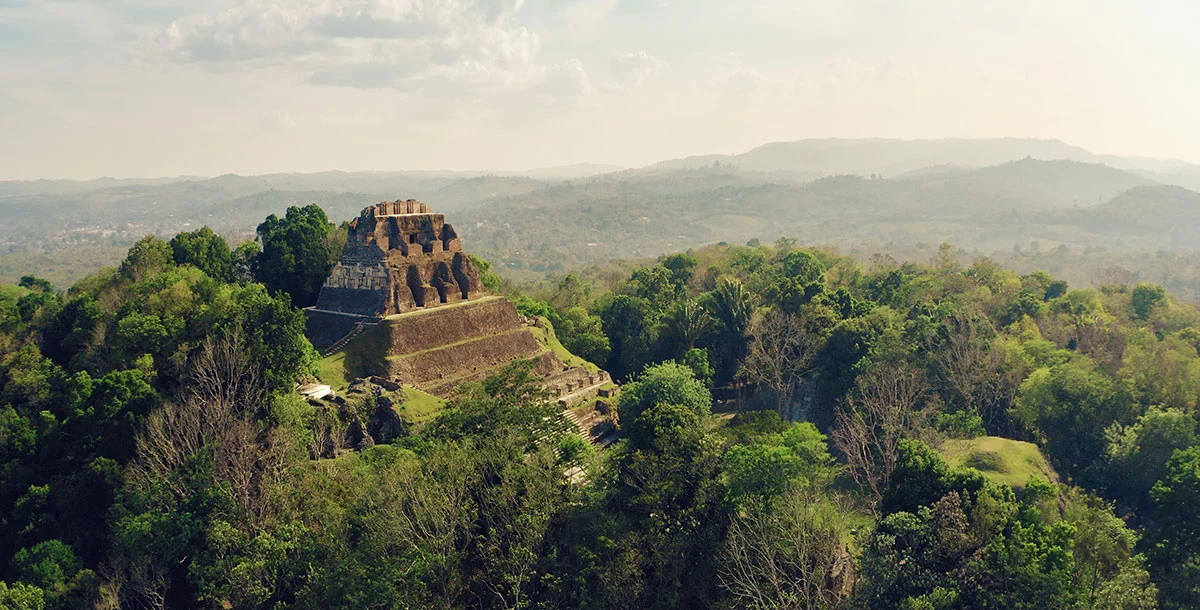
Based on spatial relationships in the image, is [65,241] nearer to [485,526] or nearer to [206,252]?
[206,252]

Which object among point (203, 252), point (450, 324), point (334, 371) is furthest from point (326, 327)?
point (203, 252)

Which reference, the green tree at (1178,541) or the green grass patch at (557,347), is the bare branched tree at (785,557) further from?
the green grass patch at (557,347)

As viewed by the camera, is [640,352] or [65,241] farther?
[65,241]

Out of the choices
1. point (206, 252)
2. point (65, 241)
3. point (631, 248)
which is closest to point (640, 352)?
point (206, 252)

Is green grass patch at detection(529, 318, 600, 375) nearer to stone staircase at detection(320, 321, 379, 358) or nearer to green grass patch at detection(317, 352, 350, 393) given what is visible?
stone staircase at detection(320, 321, 379, 358)

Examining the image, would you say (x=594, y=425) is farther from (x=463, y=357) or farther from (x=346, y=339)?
(x=346, y=339)

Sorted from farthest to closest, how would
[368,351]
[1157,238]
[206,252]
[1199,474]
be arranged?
1. [1157,238]
2. [206,252]
3. [368,351]
4. [1199,474]

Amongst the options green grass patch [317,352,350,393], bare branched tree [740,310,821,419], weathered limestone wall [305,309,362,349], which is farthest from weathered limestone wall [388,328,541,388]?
bare branched tree [740,310,821,419]
